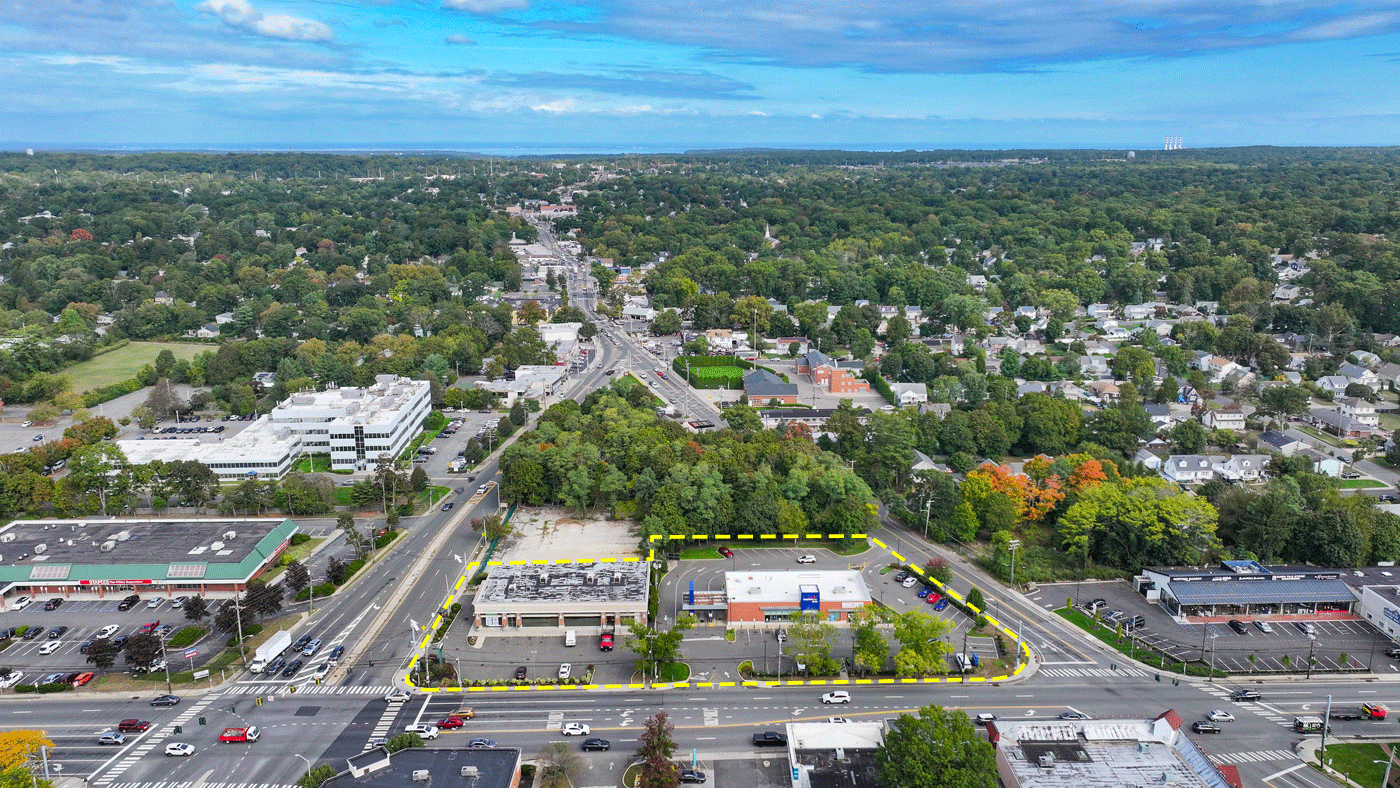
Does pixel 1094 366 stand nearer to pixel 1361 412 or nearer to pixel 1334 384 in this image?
pixel 1334 384

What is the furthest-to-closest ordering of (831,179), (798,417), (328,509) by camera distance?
(831,179) → (798,417) → (328,509)

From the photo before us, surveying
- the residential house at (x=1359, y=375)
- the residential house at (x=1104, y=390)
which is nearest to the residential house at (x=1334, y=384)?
the residential house at (x=1359, y=375)

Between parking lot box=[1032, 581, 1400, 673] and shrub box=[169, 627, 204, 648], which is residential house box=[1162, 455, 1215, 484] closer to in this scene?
parking lot box=[1032, 581, 1400, 673]

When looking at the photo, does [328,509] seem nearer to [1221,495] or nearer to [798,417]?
[798,417]

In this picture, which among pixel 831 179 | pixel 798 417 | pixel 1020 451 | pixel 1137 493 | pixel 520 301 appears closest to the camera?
pixel 1137 493

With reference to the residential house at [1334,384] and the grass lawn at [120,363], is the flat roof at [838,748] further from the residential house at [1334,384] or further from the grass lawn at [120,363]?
the grass lawn at [120,363]

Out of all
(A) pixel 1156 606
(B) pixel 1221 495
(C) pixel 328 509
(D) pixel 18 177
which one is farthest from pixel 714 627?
(D) pixel 18 177

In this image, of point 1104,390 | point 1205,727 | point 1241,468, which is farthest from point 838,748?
point 1104,390
